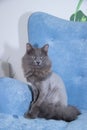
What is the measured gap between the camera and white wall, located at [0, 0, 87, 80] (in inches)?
76.0

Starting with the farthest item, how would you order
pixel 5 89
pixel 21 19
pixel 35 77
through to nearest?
pixel 21 19
pixel 35 77
pixel 5 89

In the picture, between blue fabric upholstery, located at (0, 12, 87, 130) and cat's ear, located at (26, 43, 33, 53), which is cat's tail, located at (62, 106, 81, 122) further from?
cat's ear, located at (26, 43, 33, 53)

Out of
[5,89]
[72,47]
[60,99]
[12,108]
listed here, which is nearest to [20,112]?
[12,108]

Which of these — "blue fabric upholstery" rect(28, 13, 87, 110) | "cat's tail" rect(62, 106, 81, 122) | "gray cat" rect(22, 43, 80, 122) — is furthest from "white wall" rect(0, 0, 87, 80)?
"cat's tail" rect(62, 106, 81, 122)

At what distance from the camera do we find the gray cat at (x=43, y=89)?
1411 millimetres

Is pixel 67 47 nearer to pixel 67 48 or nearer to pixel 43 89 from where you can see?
pixel 67 48

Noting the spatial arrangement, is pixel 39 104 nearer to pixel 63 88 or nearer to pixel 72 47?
pixel 63 88

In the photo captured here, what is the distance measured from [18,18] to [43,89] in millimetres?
809

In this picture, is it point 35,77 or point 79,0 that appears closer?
point 35,77

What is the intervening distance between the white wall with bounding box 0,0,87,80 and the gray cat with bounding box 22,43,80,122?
56 cm

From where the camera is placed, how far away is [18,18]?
2027 millimetres

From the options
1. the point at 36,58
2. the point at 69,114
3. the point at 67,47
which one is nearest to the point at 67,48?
the point at 67,47

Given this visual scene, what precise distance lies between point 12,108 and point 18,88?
0.40 ft

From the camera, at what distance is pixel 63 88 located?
61.6 inches
